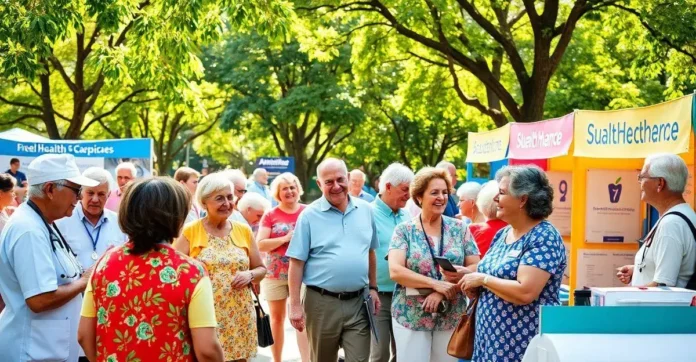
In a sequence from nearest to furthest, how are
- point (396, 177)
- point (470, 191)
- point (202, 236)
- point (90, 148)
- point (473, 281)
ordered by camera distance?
1. point (473, 281)
2. point (202, 236)
3. point (396, 177)
4. point (470, 191)
5. point (90, 148)

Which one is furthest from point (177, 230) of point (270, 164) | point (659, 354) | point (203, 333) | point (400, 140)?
point (400, 140)

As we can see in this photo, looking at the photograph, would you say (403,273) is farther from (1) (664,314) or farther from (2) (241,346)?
(1) (664,314)

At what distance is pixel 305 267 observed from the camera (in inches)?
297

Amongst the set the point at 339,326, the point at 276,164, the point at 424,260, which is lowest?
the point at 339,326

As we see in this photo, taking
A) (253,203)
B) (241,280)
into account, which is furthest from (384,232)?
(253,203)

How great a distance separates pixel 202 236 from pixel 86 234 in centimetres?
83

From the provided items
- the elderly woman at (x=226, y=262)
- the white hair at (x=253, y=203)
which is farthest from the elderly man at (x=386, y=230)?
the white hair at (x=253, y=203)

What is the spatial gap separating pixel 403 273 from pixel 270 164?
24813 millimetres

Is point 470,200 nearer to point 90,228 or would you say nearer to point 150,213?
point 90,228

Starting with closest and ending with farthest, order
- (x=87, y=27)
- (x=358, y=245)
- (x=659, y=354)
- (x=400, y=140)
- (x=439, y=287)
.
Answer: (x=659, y=354) < (x=439, y=287) < (x=358, y=245) < (x=87, y=27) < (x=400, y=140)

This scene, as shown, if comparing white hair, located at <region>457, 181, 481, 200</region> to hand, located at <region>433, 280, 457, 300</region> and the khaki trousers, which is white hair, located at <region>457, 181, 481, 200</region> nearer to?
the khaki trousers

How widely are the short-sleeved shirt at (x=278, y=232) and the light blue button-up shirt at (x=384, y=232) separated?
74.1 inches

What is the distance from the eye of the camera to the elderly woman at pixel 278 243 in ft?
32.8

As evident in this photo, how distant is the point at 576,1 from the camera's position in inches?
818
